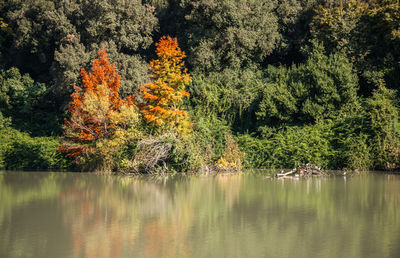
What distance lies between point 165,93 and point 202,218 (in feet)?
38.1

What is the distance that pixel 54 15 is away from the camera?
2859cm

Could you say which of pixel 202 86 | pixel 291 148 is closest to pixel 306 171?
pixel 291 148

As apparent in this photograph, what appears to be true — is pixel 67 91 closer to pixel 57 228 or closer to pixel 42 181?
pixel 42 181

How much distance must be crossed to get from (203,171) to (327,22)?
12.2 metres

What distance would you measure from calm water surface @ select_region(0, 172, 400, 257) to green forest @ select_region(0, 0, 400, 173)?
3.90 metres

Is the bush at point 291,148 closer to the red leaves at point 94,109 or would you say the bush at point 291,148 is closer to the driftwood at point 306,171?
the driftwood at point 306,171

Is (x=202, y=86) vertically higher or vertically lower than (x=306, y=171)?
higher

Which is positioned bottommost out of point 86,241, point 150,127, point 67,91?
point 86,241

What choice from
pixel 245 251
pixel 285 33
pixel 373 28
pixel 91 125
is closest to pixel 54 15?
pixel 91 125

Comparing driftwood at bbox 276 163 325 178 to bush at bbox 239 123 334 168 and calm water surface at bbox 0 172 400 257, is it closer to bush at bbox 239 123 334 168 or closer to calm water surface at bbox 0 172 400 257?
bush at bbox 239 123 334 168

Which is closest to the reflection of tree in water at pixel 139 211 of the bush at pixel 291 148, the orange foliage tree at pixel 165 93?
the orange foliage tree at pixel 165 93

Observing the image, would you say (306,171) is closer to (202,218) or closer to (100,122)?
(100,122)

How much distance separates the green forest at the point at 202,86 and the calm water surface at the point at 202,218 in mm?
3895

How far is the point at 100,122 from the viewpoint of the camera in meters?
22.8
